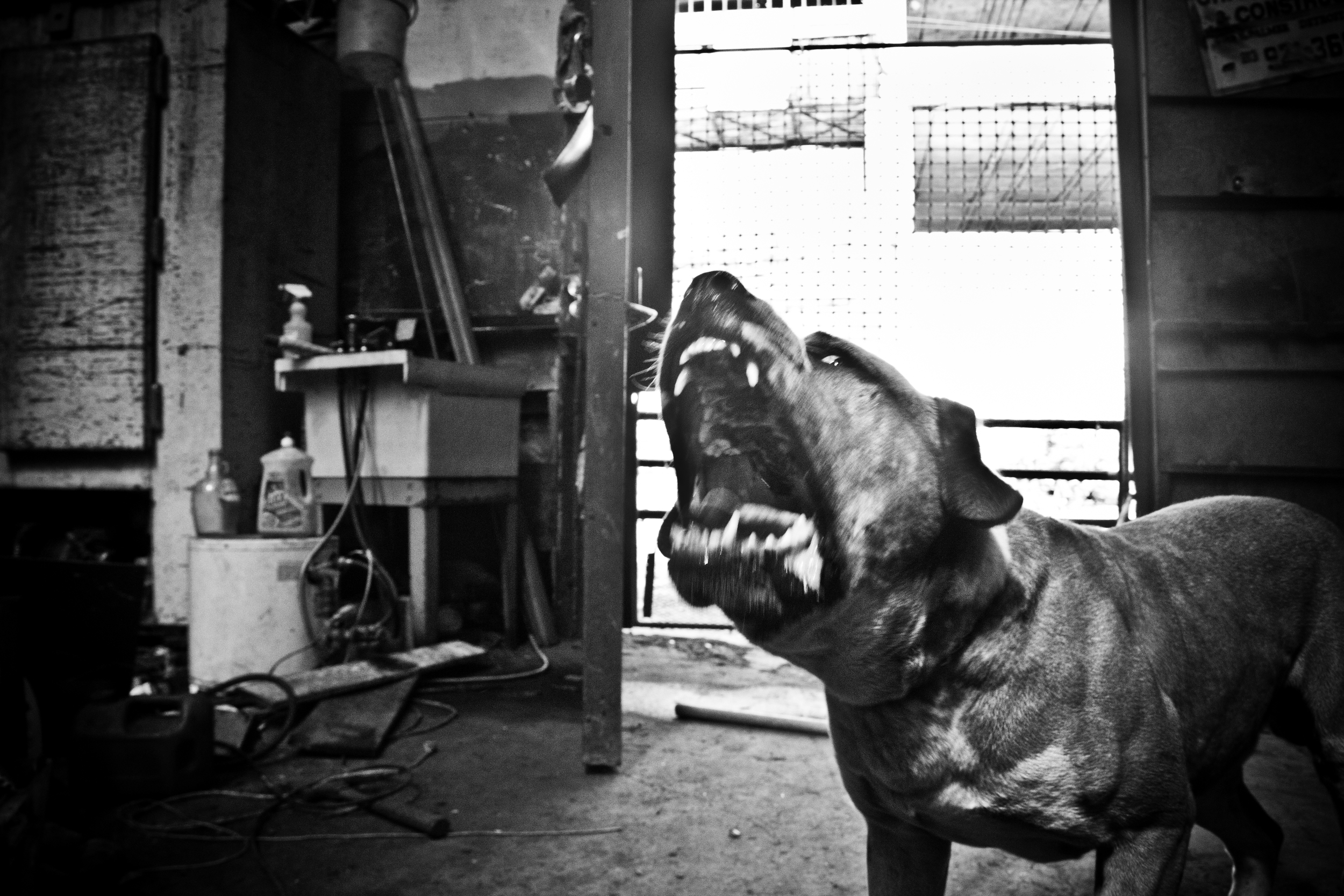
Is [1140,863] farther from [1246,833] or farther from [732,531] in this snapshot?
[1246,833]

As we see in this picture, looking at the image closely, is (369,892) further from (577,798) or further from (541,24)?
(541,24)

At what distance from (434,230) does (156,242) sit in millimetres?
1432

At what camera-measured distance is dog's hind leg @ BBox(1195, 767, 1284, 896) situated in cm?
163

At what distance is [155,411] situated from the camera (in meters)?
4.24

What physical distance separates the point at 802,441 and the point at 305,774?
2287mm

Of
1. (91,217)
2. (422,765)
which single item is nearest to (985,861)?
(422,765)

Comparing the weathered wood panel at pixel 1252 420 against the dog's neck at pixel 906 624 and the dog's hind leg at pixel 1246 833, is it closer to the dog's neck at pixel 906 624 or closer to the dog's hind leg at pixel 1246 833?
the dog's hind leg at pixel 1246 833

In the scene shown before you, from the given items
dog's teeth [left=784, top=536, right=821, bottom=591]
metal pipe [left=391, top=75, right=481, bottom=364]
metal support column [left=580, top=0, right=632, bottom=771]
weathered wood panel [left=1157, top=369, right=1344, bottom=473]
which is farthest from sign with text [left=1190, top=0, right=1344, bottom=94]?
metal pipe [left=391, top=75, right=481, bottom=364]

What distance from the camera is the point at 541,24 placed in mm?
5137

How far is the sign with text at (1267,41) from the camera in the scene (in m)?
2.91

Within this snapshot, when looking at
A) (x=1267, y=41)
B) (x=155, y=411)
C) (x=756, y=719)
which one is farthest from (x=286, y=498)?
(x=1267, y=41)

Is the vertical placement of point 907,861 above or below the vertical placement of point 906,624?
below

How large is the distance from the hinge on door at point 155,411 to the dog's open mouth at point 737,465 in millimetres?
4070

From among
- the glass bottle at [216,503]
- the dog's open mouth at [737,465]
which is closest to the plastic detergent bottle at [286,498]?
the glass bottle at [216,503]
